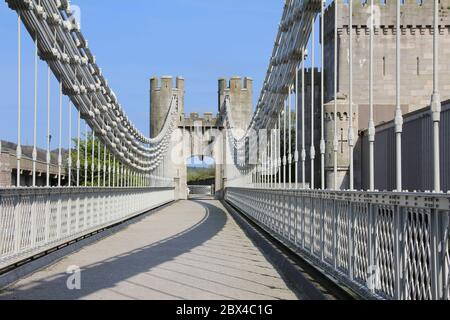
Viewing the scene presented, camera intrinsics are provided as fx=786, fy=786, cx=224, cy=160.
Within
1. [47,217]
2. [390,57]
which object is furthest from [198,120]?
[47,217]

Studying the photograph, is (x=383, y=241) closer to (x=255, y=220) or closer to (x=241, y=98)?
(x=255, y=220)

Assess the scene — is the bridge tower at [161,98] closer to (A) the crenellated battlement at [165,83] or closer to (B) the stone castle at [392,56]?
(A) the crenellated battlement at [165,83]

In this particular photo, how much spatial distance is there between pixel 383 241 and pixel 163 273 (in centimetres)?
370

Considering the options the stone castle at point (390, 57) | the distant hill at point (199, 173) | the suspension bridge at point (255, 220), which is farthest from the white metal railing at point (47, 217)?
the distant hill at point (199, 173)

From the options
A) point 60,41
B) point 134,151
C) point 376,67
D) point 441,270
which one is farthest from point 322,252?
point 376,67

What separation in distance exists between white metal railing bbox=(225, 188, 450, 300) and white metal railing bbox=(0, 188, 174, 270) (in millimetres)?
3548

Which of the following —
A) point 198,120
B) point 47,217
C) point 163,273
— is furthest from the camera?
point 198,120

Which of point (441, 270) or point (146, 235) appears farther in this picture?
point (146, 235)

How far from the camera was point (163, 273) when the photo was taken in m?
9.11

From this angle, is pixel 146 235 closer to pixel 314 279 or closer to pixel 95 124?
pixel 95 124

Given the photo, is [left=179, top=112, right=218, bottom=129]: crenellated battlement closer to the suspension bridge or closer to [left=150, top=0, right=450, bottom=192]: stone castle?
[left=150, top=0, right=450, bottom=192]: stone castle

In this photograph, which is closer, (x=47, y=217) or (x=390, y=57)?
(x=47, y=217)

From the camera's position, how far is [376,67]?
161 feet
